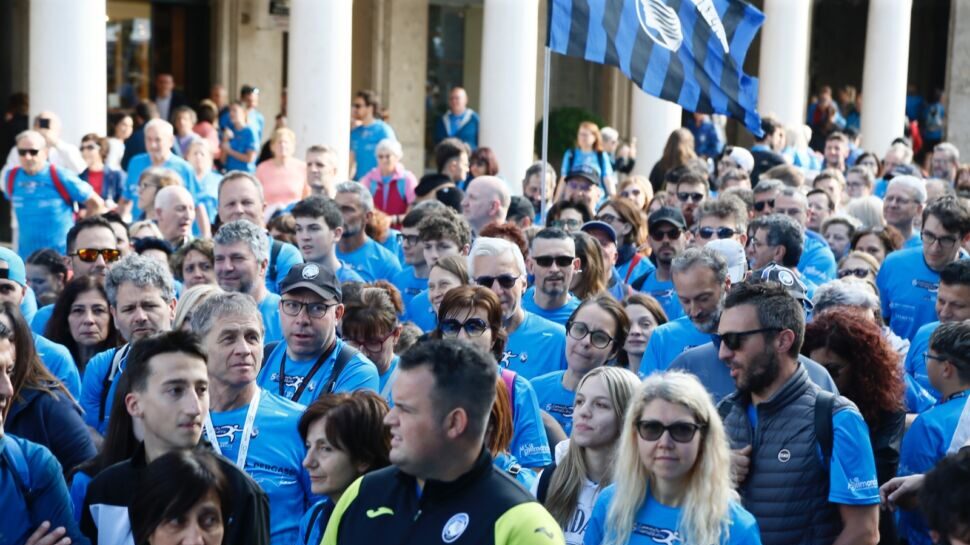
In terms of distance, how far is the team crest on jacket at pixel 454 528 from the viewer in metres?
3.79

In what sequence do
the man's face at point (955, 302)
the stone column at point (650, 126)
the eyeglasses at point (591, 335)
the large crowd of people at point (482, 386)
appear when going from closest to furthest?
the large crowd of people at point (482, 386), the eyeglasses at point (591, 335), the man's face at point (955, 302), the stone column at point (650, 126)

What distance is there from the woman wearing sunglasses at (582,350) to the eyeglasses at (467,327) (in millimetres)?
441

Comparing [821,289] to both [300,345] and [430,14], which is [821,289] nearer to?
[300,345]

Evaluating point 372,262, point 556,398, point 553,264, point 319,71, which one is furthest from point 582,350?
point 319,71

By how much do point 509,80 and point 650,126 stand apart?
2.58m

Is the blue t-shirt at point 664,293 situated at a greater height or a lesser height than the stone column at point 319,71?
lesser

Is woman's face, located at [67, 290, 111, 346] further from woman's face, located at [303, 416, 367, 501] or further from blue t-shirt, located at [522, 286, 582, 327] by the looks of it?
woman's face, located at [303, 416, 367, 501]

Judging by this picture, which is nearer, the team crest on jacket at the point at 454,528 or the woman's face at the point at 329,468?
the team crest on jacket at the point at 454,528

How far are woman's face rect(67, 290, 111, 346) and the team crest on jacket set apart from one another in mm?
3978

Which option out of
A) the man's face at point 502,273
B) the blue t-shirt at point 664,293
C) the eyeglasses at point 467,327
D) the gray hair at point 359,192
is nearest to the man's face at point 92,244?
the gray hair at point 359,192

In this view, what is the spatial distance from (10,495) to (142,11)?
61.8 feet

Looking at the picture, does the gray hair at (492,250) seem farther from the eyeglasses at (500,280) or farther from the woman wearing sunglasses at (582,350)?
the woman wearing sunglasses at (582,350)

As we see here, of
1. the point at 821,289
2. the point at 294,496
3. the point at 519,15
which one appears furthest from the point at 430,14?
the point at 294,496

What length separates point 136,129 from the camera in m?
17.2
